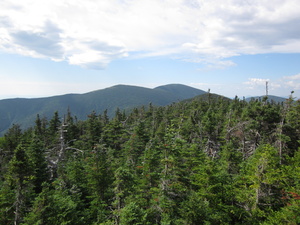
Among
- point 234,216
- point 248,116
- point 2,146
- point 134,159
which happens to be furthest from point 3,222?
point 248,116

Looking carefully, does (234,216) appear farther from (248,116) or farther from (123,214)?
(248,116)

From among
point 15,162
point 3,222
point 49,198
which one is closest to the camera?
point 49,198

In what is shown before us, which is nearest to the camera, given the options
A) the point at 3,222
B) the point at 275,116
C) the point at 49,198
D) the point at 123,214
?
the point at 123,214

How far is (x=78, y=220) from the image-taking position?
58.5 feet

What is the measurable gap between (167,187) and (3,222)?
56.1 ft

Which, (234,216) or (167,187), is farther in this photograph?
(234,216)

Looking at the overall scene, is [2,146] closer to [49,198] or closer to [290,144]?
[49,198]

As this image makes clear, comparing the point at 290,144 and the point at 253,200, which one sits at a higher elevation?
the point at 290,144

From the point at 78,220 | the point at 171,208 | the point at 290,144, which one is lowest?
the point at 78,220

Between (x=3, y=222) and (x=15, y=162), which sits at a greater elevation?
(x=15, y=162)

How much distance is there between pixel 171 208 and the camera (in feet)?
58.0

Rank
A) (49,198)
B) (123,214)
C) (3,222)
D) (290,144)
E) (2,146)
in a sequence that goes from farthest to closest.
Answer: (2,146)
(290,144)
(3,222)
(49,198)
(123,214)

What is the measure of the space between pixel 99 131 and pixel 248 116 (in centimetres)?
3421

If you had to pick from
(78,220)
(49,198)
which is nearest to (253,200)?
(78,220)
